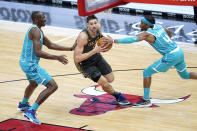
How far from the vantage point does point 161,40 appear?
25.9 ft

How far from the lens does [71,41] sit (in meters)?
13.4

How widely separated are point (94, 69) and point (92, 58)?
0.24m

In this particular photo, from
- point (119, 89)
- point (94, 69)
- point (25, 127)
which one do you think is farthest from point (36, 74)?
point (119, 89)

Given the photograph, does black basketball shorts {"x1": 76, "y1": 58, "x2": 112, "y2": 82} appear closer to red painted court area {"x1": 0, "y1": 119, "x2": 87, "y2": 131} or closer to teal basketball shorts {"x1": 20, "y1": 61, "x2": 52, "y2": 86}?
teal basketball shorts {"x1": 20, "y1": 61, "x2": 52, "y2": 86}

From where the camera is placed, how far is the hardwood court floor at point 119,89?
7.43 metres

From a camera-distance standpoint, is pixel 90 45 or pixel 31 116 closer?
pixel 31 116

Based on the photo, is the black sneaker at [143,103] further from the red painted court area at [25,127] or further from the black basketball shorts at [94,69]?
the red painted court area at [25,127]

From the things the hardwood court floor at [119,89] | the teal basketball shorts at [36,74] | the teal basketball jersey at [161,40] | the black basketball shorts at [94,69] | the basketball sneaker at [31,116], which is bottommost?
the hardwood court floor at [119,89]

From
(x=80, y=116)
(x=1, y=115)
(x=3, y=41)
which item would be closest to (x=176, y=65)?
(x=80, y=116)

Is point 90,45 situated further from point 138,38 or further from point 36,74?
point 36,74

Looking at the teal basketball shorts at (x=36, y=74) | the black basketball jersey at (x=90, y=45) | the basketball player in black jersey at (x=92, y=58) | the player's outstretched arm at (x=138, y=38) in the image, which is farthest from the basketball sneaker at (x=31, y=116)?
the player's outstretched arm at (x=138, y=38)

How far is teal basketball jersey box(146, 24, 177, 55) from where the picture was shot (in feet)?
25.8

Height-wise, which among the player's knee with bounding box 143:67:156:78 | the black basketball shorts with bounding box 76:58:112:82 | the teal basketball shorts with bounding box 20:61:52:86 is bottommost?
the player's knee with bounding box 143:67:156:78

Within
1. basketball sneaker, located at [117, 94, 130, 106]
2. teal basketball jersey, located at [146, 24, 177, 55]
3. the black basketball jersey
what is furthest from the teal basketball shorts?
teal basketball jersey, located at [146, 24, 177, 55]
